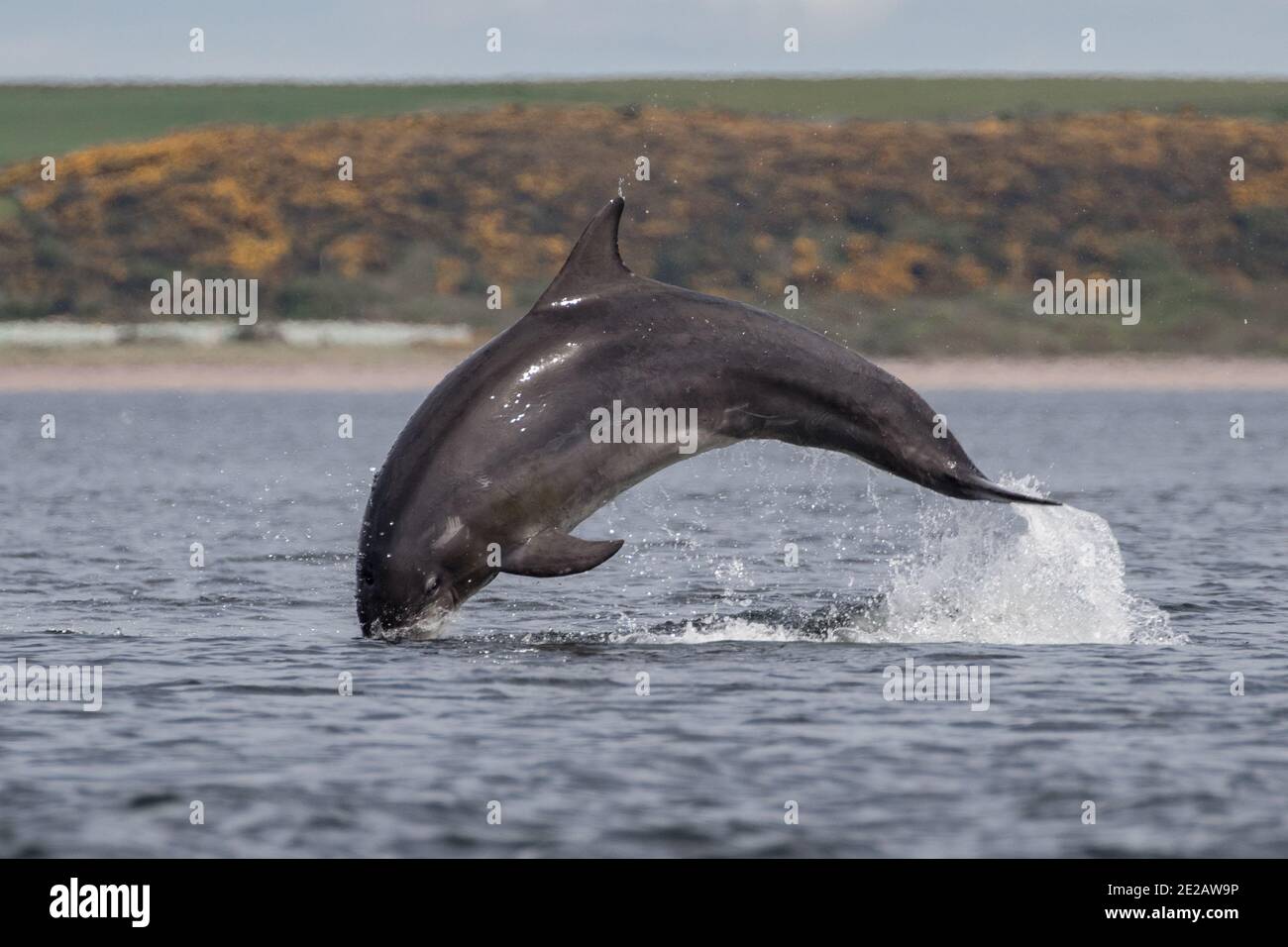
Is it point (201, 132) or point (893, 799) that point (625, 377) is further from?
point (201, 132)

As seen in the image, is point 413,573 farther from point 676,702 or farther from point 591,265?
point 591,265

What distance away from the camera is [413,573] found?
17859mm

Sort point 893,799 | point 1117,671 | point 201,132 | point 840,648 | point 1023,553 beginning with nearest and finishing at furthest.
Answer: point 893,799, point 1117,671, point 840,648, point 1023,553, point 201,132

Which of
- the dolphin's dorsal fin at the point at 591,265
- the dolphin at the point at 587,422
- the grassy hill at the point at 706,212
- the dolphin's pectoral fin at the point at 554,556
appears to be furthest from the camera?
the grassy hill at the point at 706,212

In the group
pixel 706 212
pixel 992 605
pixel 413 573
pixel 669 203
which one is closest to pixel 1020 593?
pixel 992 605

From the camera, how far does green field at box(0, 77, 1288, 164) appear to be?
530 ft

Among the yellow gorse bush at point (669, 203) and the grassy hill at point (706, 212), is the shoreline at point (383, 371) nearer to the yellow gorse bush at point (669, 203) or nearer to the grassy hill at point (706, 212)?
the grassy hill at point (706, 212)

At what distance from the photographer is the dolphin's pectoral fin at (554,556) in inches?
685

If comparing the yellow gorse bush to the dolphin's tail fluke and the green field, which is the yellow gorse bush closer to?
the green field

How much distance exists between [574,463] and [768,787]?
16.6 ft

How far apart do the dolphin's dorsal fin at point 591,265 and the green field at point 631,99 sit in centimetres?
14375

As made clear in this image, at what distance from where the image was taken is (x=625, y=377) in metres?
17.9

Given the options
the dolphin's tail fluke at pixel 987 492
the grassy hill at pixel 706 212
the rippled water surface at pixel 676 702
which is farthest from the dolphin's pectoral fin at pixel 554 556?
the grassy hill at pixel 706 212
